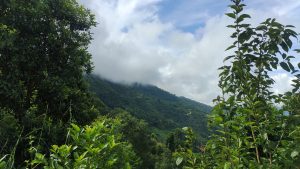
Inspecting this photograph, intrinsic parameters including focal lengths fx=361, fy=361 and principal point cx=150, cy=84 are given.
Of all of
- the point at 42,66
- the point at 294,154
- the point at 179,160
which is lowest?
the point at 179,160

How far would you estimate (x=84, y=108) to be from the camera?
18516mm

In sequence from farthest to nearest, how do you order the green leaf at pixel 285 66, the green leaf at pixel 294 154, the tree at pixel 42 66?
the tree at pixel 42 66 < the green leaf at pixel 285 66 < the green leaf at pixel 294 154

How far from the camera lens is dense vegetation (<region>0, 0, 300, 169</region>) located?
381cm

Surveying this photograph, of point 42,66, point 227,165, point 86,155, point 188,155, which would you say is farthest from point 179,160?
point 42,66

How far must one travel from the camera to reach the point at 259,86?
4535mm

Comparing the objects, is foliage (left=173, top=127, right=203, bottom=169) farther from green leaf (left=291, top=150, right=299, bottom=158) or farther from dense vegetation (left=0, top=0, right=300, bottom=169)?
green leaf (left=291, top=150, right=299, bottom=158)

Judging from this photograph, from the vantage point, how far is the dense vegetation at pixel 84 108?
3.81 m

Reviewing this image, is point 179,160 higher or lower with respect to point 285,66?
lower

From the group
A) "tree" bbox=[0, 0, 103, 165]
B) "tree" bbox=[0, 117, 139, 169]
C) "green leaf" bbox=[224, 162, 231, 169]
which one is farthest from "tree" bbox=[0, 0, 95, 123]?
"green leaf" bbox=[224, 162, 231, 169]

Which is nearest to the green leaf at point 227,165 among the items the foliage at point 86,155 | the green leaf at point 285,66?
the foliage at point 86,155

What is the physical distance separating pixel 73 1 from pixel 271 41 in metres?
16.7

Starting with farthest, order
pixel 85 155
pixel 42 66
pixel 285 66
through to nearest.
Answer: pixel 42 66, pixel 285 66, pixel 85 155

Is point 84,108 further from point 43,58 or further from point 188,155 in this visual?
point 188,155

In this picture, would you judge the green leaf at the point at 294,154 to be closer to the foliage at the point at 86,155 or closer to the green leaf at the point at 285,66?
the green leaf at the point at 285,66
